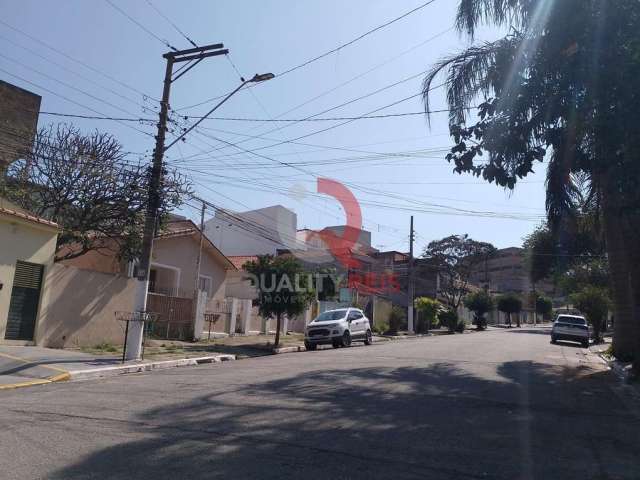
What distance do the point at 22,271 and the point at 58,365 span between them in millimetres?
4510

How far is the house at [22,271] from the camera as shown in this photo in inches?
618

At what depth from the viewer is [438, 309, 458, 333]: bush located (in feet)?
157

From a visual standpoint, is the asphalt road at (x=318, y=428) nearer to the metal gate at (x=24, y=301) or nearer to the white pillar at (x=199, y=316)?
the metal gate at (x=24, y=301)

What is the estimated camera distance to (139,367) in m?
14.4

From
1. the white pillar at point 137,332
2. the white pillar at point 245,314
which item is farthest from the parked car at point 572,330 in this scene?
the white pillar at point 137,332

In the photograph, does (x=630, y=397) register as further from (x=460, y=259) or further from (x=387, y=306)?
(x=460, y=259)

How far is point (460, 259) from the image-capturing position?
57281 millimetres

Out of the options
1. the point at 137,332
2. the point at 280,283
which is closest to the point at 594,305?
the point at 280,283

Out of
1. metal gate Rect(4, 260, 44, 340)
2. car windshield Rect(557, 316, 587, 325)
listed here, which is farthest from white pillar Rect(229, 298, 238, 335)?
car windshield Rect(557, 316, 587, 325)

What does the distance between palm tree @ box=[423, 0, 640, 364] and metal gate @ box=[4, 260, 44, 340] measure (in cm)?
1249

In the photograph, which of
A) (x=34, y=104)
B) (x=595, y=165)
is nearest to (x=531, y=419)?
(x=595, y=165)

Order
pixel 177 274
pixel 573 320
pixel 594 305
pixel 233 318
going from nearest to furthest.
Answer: pixel 233 318
pixel 177 274
pixel 573 320
pixel 594 305

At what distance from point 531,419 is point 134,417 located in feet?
17.8

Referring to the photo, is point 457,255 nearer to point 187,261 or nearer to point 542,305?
point 187,261
